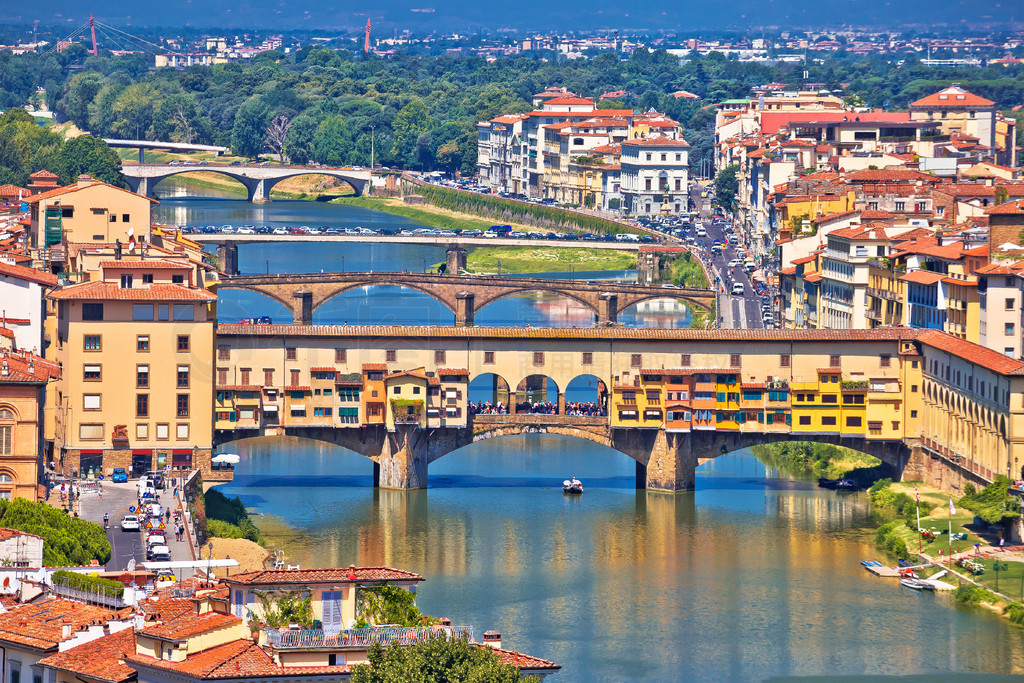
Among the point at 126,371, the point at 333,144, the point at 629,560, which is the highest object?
the point at 333,144

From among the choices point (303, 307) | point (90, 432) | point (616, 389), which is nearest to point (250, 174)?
point (303, 307)

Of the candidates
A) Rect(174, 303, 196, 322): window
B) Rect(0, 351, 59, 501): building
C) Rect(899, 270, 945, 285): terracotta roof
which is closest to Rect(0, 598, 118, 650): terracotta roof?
Rect(0, 351, 59, 501): building

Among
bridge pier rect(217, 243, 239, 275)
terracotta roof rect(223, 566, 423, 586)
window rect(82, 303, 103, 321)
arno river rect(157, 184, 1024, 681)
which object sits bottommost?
arno river rect(157, 184, 1024, 681)

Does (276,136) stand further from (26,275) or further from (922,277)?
(26,275)

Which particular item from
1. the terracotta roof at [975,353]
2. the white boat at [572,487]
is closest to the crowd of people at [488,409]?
the white boat at [572,487]

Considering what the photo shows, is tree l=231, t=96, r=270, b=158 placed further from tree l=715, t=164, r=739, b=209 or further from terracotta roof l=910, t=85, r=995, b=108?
terracotta roof l=910, t=85, r=995, b=108
